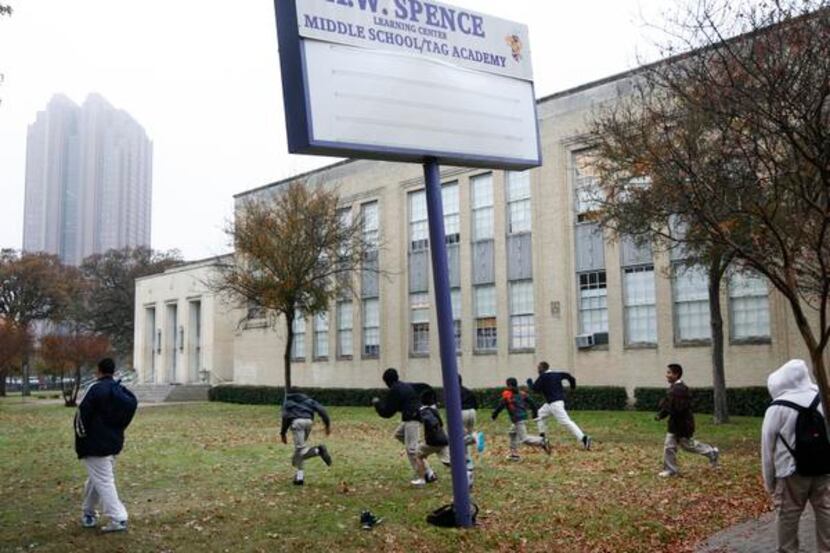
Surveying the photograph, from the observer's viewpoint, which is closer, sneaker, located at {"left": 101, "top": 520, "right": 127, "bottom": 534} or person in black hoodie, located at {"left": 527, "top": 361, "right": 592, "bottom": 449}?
sneaker, located at {"left": 101, "top": 520, "right": 127, "bottom": 534}

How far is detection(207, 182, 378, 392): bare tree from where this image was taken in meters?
30.2

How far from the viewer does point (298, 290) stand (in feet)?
100

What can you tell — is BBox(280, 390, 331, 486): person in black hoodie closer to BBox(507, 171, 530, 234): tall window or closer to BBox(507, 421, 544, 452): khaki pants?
BBox(507, 421, 544, 452): khaki pants

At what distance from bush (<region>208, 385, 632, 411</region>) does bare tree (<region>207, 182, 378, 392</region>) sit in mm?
4982

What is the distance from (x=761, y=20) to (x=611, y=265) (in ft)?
63.5

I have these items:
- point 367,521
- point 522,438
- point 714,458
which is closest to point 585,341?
point 522,438

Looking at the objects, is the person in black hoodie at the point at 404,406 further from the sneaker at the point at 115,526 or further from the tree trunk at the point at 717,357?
the tree trunk at the point at 717,357

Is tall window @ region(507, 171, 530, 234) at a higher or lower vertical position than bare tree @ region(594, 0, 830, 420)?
higher

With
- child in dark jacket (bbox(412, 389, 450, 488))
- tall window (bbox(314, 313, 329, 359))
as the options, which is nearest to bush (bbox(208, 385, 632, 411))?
tall window (bbox(314, 313, 329, 359))

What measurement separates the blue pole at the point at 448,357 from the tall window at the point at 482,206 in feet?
76.4

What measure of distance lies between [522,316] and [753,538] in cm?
2319

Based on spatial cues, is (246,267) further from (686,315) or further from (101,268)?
(101,268)

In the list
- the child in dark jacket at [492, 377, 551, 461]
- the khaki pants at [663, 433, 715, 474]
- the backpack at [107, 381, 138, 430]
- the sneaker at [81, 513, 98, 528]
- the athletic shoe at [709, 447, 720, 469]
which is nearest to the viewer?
the backpack at [107, 381, 138, 430]

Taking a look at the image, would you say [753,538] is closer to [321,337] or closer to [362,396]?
[362,396]
